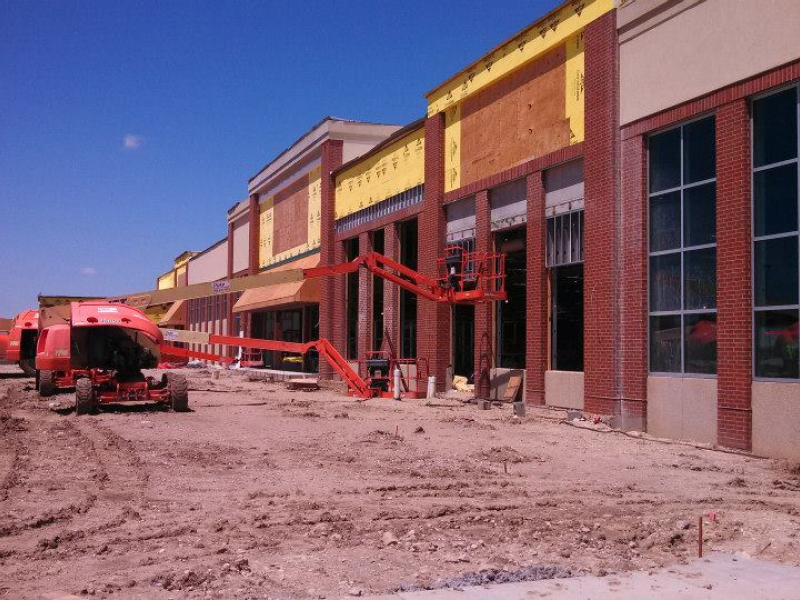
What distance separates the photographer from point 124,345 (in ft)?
68.3

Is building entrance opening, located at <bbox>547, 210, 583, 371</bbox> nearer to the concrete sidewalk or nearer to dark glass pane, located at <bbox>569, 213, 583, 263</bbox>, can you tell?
dark glass pane, located at <bbox>569, 213, 583, 263</bbox>

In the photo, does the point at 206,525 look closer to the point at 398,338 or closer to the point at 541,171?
the point at 541,171

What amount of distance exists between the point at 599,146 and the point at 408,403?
32.4 ft

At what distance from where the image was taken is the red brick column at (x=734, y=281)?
13.7m

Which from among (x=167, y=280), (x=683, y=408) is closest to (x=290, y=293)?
(x=683, y=408)

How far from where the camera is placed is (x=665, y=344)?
1599cm

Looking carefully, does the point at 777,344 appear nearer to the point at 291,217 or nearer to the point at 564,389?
the point at 564,389

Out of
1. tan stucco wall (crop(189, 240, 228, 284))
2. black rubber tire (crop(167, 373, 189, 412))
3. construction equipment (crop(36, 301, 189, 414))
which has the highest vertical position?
tan stucco wall (crop(189, 240, 228, 284))

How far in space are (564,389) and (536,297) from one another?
2.50 metres

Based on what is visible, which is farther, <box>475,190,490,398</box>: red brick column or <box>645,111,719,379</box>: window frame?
<box>475,190,490,398</box>: red brick column

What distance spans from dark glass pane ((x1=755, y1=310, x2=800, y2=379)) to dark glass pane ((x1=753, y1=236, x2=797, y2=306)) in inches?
8.9

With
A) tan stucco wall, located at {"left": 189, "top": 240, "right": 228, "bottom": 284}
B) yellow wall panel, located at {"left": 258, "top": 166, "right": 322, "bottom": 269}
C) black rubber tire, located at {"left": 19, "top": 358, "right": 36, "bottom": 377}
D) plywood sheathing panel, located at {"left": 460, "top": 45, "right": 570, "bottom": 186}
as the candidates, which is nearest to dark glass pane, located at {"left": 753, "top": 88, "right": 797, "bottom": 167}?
plywood sheathing panel, located at {"left": 460, "top": 45, "right": 570, "bottom": 186}

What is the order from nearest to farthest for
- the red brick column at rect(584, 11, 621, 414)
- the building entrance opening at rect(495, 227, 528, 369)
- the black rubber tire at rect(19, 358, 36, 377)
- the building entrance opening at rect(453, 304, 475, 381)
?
the red brick column at rect(584, 11, 621, 414), the building entrance opening at rect(495, 227, 528, 369), the building entrance opening at rect(453, 304, 475, 381), the black rubber tire at rect(19, 358, 36, 377)

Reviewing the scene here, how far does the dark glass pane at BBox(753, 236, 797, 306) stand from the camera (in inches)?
514
